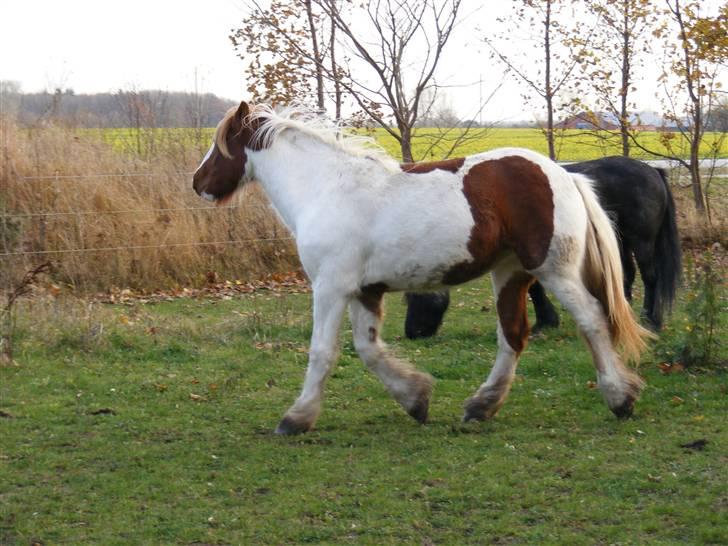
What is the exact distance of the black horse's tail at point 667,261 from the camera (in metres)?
9.53

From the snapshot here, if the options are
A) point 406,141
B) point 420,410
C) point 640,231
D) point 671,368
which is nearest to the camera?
point 420,410

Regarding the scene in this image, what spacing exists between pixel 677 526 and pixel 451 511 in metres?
1.02

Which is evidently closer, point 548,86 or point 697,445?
point 697,445

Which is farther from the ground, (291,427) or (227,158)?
(227,158)

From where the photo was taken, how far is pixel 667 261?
31.8 feet

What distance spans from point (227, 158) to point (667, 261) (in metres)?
4.86

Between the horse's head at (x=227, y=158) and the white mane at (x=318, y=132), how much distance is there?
0.29ft

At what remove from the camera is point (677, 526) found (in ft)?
14.6

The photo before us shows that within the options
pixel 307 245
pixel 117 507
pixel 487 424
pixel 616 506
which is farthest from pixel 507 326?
pixel 117 507

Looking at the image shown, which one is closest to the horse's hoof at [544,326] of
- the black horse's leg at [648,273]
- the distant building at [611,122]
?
the black horse's leg at [648,273]

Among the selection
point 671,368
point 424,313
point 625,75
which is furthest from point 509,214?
point 625,75

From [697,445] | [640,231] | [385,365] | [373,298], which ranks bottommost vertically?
[697,445]

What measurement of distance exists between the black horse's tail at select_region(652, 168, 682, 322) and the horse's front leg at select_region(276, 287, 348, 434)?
14.6 feet

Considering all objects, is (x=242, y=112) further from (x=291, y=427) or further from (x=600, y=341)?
(x=600, y=341)
